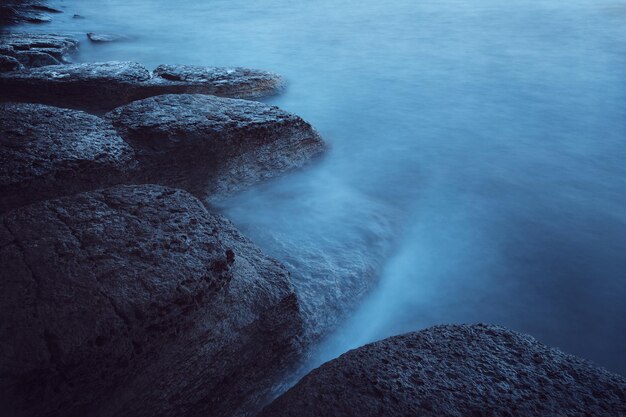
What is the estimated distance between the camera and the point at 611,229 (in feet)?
9.78

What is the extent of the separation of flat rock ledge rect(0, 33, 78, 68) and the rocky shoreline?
3571 millimetres

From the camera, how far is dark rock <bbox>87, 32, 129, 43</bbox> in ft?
24.5

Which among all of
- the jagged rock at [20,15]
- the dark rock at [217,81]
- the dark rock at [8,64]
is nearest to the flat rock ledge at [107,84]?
the dark rock at [217,81]

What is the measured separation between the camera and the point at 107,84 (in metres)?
3.97

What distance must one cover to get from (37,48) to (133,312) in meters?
5.83

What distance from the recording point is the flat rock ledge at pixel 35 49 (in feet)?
16.8

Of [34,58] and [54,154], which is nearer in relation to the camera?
[54,154]

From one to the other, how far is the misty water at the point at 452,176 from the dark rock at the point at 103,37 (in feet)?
0.84

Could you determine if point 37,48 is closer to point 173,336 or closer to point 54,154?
point 54,154

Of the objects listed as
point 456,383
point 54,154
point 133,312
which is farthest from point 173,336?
point 54,154

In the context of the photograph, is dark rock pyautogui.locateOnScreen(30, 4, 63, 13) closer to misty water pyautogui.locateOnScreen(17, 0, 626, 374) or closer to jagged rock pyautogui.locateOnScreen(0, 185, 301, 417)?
misty water pyautogui.locateOnScreen(17, 0, 626, 374)

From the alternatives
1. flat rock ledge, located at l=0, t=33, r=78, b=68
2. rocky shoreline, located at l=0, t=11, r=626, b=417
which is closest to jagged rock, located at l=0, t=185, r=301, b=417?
rocky shoreline, located at l=0, t=11, r=626, b=417

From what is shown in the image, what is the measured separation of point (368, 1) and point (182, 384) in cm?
1145

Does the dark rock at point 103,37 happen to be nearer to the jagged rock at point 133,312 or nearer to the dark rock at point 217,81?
the dark rock at point 217,81
